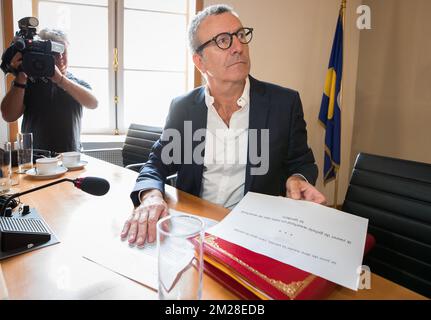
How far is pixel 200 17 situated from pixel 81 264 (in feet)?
3.90

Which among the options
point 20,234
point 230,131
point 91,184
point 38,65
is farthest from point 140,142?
point 20,234

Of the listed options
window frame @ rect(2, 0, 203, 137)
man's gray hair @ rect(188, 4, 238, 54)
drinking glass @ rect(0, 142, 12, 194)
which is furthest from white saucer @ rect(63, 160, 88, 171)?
window frame @ rect(2, 0, 203, 137)

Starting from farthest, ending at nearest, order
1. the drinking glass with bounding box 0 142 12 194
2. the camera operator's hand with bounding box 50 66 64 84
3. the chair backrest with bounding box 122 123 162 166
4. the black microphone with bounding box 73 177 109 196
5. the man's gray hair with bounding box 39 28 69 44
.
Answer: the chair backrest with bounding box 122 123 162 166 < the man's gray hair with bounding box 39 28 69 44 < the camera operator's hand with bounding box 50 66 64 84 < the drinking glass with bounding box 0 142 12 194 < the black microphone with bounding box 73 177 109 196

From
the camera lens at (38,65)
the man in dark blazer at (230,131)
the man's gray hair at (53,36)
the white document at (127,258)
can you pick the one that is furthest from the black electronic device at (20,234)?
the man's gray hair at (53,36)

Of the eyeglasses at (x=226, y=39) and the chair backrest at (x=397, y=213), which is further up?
the eyeglasses at (x=226, y=39)

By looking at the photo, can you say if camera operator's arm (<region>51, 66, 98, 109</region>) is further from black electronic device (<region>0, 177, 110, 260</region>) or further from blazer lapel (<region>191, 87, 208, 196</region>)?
black electronic device (<region>0, 177, 110, 260</region>)

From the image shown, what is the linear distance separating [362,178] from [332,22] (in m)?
2.71

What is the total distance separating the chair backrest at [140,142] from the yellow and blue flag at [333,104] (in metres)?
1.72

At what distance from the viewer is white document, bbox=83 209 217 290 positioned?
2.25 feet

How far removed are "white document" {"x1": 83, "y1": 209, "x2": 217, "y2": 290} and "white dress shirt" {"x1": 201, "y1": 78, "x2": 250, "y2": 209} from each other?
0.64m

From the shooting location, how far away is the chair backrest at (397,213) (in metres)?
1.03

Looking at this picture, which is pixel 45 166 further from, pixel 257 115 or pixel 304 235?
pixel 304 235

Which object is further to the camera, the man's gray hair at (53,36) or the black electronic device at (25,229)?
the man's gray hair at (53,36)

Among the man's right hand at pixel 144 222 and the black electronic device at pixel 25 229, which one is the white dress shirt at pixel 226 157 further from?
the black electronic device at pixel 25 229
